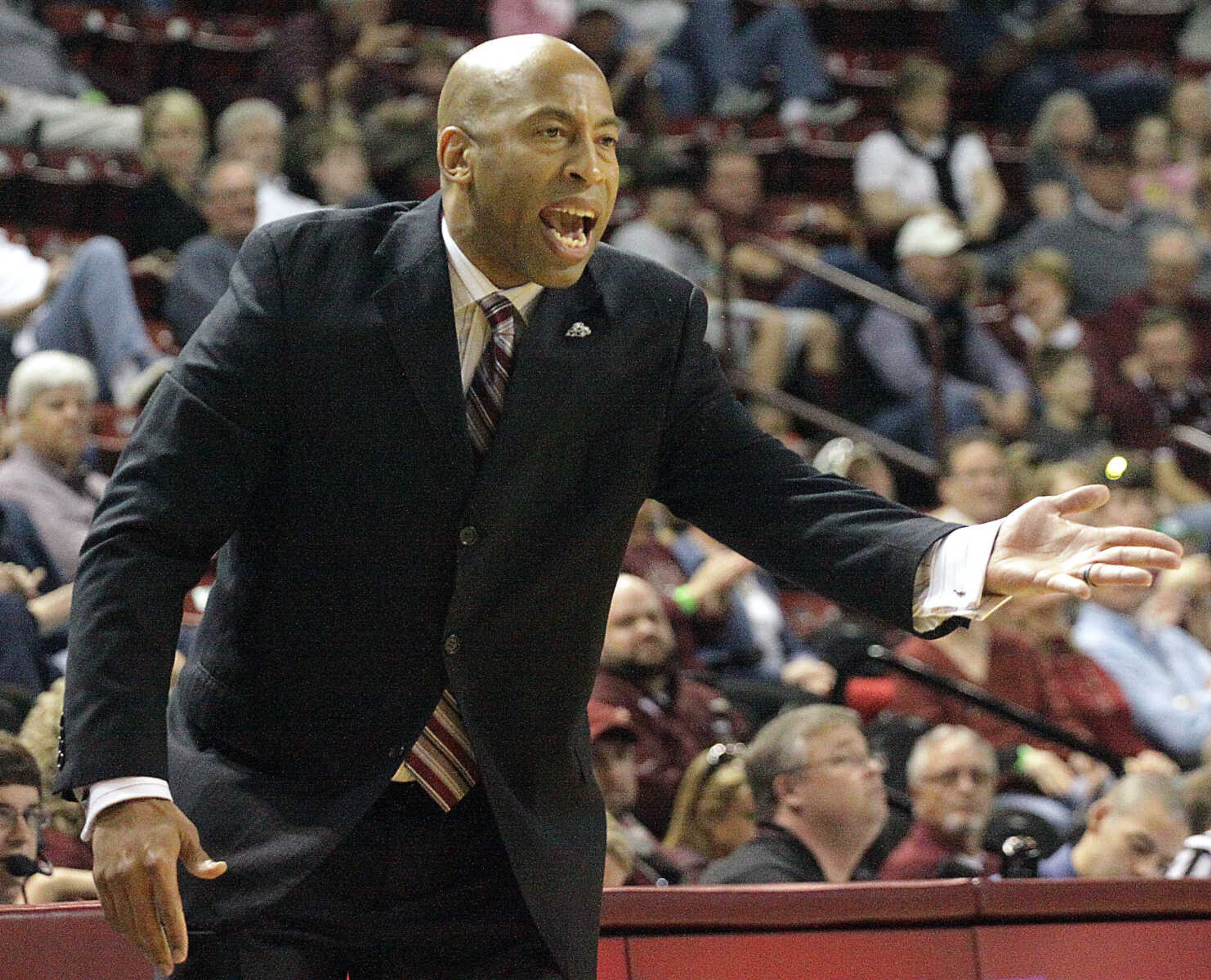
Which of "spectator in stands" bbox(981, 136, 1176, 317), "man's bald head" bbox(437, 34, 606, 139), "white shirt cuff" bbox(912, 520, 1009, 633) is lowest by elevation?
"spectator in stands" bbox(981, 136, 1176, 317)

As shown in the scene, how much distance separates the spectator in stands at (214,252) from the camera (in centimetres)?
598

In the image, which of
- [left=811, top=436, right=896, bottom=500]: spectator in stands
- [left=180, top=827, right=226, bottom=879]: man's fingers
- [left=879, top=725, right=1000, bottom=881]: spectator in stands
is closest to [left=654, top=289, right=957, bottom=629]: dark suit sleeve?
[left=180, top=827, right=226, bottom=879]: man's fingers

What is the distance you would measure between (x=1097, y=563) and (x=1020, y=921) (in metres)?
1.24

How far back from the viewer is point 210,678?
6.09ft

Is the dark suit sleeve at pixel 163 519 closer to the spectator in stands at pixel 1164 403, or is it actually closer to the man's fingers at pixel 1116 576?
the man's fingers at pixel 1116 576

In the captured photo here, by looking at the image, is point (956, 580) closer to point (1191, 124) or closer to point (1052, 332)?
point (1052, 332)

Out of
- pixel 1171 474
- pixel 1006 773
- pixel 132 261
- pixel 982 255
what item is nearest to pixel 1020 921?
pixel 1006 773

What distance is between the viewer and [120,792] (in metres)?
1.67

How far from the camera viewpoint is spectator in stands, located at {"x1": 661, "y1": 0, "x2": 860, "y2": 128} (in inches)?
370

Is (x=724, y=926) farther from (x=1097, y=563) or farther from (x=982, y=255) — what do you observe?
(x=982, y=255)

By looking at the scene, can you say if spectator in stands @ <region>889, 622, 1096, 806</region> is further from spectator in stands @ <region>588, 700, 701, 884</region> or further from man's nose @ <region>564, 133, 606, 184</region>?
man's nose @ <region>564, 133, 606, 184</region>

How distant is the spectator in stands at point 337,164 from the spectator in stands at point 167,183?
43cm

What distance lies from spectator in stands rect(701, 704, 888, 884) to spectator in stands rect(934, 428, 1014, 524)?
2174 millimetres

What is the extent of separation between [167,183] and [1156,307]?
166 inches
